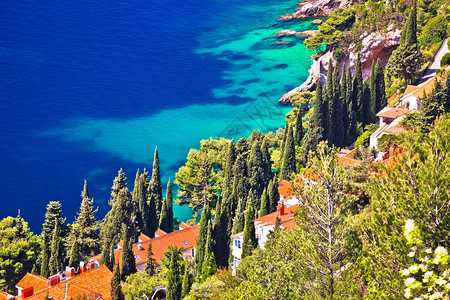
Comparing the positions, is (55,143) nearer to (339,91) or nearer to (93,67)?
(93,67)

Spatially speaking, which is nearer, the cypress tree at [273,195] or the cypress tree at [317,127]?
the cypress tree at [273,195]

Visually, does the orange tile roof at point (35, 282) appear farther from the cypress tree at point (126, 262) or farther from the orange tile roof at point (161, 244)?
the orange tile roof at point (161, 244)

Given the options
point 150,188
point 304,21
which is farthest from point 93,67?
point 150,188

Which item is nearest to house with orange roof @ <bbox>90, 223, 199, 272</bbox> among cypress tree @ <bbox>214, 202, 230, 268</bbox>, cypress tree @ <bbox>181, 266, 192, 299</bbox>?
cypress tree @ <bbox>214, 202, 230, 268</bbox>

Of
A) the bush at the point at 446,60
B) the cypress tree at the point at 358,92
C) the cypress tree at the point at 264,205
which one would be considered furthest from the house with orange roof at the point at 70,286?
the bush at the point at 446,60

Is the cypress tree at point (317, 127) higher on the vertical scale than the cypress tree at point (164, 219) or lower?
higher

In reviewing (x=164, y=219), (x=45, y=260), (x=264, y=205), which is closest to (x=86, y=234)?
(x=45, y=260)
